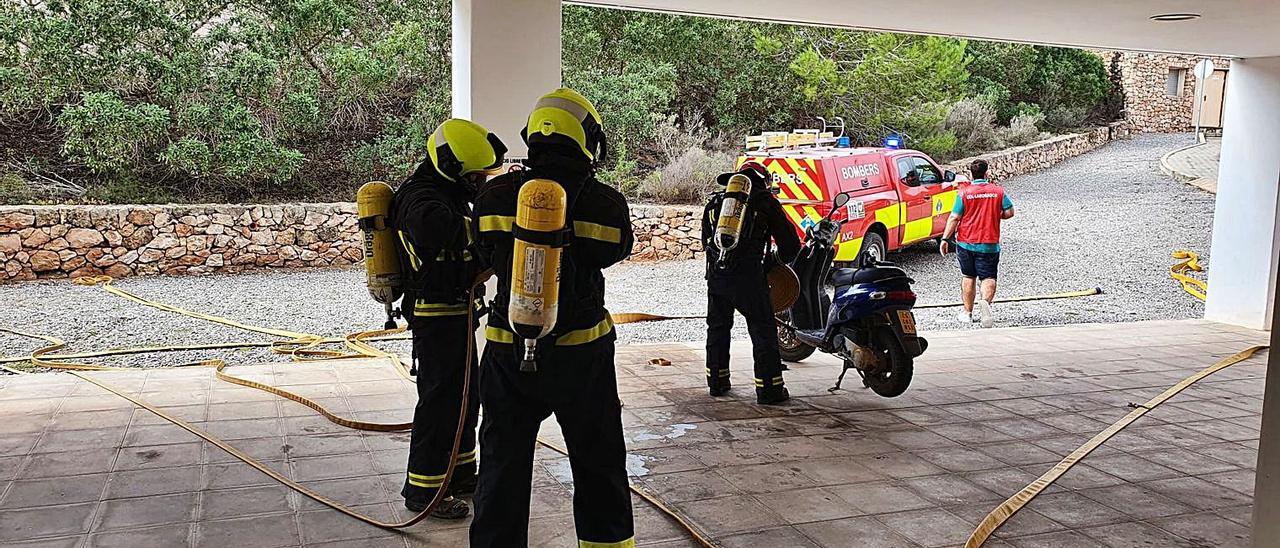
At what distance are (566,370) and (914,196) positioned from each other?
1016 centimetres

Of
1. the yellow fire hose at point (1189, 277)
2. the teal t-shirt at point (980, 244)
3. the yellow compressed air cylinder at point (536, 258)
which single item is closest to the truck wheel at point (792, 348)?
the teal t-shirt at point (980, 244)

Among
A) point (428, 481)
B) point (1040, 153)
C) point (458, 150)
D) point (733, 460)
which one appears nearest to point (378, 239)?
point (458, 150)

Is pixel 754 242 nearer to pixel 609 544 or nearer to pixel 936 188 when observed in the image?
pixel 609 544

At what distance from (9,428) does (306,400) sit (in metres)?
1.57

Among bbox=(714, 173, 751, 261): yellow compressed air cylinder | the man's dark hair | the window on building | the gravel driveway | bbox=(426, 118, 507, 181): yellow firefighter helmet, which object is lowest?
the gravel driveway

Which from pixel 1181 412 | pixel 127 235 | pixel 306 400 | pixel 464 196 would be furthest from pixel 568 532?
pixel 127 235

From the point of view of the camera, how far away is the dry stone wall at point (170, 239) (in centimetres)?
1201

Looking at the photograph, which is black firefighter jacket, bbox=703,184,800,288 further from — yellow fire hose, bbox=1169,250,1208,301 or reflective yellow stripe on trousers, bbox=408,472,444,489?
yellow fire hose, bbox=1169,250,1208,301

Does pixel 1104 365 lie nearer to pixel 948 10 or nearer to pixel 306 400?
pixel 948 10

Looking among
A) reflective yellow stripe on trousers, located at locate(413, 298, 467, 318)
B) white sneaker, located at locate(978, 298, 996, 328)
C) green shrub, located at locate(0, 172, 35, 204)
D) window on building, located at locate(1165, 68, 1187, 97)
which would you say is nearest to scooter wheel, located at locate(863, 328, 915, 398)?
reflective yellow stripe on trousers, located at locate(413, 298, 467, 318)

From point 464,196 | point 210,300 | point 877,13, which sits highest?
point 877,13

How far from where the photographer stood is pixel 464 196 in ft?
13.7

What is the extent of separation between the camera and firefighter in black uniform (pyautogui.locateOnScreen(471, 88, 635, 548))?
3268 mm

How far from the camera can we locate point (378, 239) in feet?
13.5
